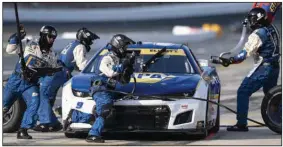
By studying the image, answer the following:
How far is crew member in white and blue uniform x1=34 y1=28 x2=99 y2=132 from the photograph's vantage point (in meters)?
12.7

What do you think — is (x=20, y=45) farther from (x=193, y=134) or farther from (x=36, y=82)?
(x=193, y=134)

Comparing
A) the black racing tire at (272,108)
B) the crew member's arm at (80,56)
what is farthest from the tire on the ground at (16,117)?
the black racing tire at (272,108)

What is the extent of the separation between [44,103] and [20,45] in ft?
2.90

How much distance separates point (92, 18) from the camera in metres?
58.8

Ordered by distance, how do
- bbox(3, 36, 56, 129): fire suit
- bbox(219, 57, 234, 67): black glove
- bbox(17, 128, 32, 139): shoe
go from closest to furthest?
bbox(17, 128, 32, 139): shoe → bbox(3, 36, 56, 129): fire suit → bbox(219, 57, 234, 67): black glove

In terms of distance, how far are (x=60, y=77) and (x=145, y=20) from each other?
4978 cm

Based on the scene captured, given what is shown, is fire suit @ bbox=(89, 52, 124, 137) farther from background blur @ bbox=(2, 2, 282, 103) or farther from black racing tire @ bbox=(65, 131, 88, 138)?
background blur @ bbox=(2, 2, 282, 103)

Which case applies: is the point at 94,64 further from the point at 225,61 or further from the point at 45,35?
the point at 225,61

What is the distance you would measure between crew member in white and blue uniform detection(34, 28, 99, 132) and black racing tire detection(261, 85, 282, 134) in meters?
2.68

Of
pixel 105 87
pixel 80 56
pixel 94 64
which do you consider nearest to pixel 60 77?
pixel 80 56

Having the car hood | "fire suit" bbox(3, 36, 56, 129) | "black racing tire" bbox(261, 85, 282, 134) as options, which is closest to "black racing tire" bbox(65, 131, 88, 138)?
"fire suit" bbox(3, 36, 56, 129)

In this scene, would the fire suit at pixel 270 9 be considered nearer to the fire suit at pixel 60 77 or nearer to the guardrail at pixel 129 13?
the fire suit at pixel 60 77

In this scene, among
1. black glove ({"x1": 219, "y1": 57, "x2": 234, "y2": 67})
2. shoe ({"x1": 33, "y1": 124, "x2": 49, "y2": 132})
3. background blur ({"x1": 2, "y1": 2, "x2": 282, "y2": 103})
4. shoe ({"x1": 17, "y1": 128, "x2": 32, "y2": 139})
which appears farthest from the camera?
background blur ({"x1": 2, "y1": 2, "x2": 282, "y2": 103})

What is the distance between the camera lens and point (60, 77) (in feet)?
43.9
